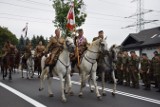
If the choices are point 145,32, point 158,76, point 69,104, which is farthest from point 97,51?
point 145,32

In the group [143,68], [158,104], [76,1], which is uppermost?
[76,1]

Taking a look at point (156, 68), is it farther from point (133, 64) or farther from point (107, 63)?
point (107, 63)

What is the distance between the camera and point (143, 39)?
49.3 m

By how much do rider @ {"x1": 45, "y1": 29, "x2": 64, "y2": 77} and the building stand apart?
100 feet

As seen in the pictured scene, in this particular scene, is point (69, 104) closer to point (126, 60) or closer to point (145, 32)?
point (126, 60)

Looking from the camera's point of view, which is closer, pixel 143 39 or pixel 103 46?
pixel 103 46

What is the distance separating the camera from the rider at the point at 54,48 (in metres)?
12.1

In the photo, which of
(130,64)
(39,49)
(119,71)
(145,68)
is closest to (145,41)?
(119,71)

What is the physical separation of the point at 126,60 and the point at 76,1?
28.7 m

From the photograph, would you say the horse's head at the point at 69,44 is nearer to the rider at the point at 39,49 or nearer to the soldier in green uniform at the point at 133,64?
the soldier in green uniform at the point at 133,64

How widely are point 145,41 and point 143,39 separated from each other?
1.54 meters

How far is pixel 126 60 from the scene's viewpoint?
18.8 meters

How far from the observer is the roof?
150 feet

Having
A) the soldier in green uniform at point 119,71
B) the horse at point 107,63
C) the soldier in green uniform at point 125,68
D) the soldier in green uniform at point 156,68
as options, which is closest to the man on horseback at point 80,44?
the horse at point 107,63
